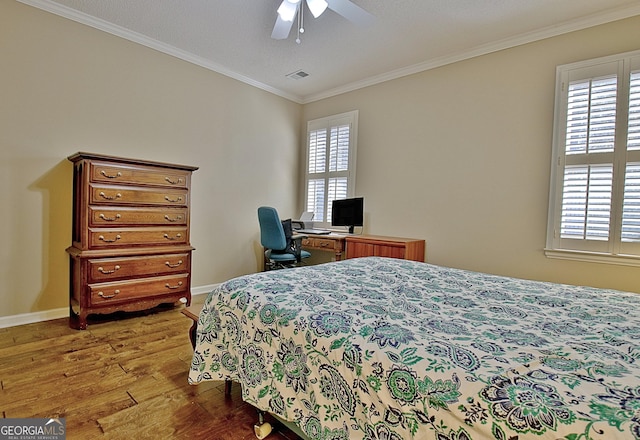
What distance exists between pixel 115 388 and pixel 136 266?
4.41 feet

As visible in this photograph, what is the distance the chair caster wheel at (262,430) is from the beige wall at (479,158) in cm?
266

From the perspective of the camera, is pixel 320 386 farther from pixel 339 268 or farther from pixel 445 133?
pixel 445 133

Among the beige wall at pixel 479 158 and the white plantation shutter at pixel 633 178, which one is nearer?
the white plantation shutter at pixel 633 178

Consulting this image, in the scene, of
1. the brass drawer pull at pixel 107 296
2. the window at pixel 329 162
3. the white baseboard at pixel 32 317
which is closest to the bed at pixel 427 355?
the brass drawer pull at pixel 107 296

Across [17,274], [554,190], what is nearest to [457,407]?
[554,190]

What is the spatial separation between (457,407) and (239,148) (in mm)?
4050

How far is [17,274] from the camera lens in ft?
9.15

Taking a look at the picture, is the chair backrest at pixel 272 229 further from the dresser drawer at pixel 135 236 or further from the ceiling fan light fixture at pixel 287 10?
the ceiling fan light fixture at pixel 287 10

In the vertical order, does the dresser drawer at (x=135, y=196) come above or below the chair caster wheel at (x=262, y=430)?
above

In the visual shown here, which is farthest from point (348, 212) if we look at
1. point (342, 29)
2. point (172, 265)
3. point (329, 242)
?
point (172, 265)

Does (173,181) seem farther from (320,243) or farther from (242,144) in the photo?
(320,243)

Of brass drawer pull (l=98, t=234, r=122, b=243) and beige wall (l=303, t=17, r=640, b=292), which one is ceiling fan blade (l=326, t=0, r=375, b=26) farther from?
brass drawer pull (l=98, t=234, r=122, b=243)

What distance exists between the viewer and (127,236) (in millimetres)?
2971

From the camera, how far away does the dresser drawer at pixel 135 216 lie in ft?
9.18
